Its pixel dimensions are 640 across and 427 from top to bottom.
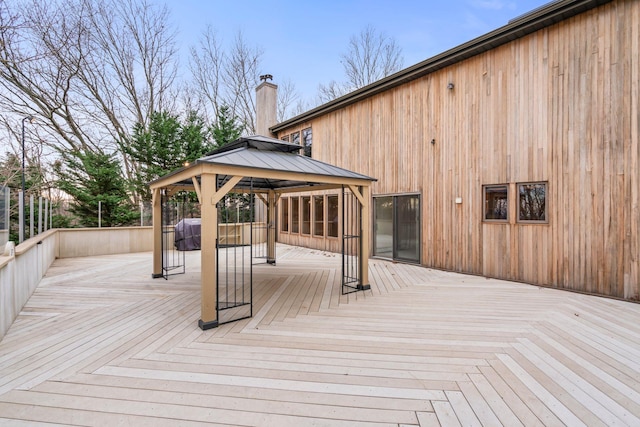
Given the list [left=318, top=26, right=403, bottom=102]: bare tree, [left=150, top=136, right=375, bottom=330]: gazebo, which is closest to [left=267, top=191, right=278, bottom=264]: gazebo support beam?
[left=150, top=136, right=375, bottom=330]: gazebo

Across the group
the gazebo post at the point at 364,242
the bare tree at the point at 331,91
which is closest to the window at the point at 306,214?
the gazebo post at the point at 364,242

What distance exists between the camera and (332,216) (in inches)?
391

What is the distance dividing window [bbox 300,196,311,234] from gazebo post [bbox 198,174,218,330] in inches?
287

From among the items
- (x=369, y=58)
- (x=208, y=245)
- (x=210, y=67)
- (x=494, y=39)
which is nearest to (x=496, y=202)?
(x=494, y=39)

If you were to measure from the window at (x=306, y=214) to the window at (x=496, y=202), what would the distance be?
5.96m

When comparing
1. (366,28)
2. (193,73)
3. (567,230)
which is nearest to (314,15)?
(366,28)

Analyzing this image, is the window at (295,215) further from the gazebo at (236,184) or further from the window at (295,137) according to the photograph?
the gazebo at (236,184)

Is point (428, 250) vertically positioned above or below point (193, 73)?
below

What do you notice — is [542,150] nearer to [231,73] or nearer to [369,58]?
[369,58]

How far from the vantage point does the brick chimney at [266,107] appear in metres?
12.7

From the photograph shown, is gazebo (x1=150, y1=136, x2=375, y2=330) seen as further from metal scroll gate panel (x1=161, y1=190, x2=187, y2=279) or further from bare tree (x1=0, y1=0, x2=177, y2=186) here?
bare tree (x1=0, y1=0, x2=177, y2=186)

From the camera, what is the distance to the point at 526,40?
5.64 metres

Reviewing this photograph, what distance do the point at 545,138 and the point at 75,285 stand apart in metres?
8.63

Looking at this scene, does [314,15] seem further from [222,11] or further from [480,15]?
[480,15]
